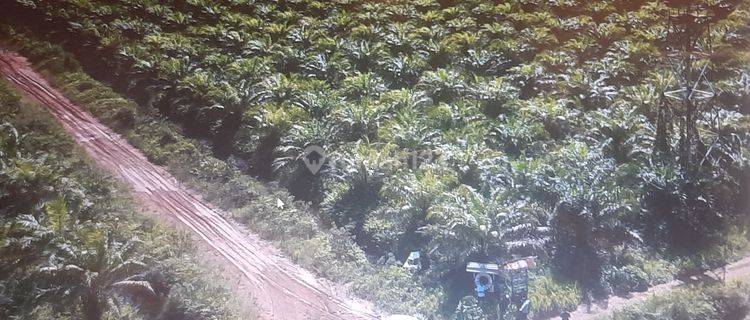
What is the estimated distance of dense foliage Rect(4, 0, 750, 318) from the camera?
6.18 m

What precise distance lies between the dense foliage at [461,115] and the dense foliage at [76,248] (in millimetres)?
1143

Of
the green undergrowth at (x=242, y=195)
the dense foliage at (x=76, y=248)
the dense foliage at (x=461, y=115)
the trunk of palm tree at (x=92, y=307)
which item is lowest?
the trunk of palm tree at (x=92, y=307)

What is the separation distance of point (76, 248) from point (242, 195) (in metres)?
1.68

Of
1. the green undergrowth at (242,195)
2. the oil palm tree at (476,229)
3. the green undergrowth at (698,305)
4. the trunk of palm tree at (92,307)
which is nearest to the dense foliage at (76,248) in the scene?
the trunk of palm tree at (92,307)

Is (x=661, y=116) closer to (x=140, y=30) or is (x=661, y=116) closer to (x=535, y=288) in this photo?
(x=535, y=288)

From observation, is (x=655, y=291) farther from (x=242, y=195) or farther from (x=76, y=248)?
(x=76, y=248)

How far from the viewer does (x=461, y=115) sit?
724 cm

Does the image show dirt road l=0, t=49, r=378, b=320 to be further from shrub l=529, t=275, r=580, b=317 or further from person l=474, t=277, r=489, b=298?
shrub l=529, t=275, r=580, b=317

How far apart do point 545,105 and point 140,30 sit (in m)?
5.21

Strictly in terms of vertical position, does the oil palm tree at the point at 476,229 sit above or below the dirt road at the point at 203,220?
above

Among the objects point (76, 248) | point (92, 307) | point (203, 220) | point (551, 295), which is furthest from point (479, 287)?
point (76, 248)

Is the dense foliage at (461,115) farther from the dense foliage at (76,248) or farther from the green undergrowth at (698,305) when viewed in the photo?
the dense foliage at (76,248)

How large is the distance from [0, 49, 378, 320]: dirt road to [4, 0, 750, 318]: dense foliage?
583 mm

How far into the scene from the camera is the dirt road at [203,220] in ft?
17.9
